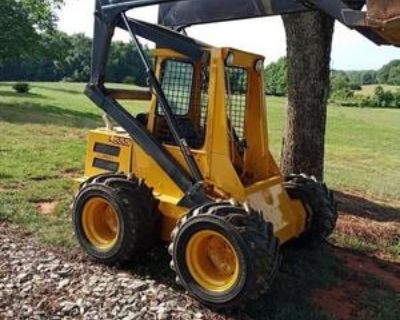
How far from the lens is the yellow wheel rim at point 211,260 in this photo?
209 inches

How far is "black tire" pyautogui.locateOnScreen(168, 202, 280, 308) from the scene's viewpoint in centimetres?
499

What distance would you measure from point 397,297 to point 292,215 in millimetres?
1352

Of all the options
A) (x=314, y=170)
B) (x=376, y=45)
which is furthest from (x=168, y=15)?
(x=314, y=170)

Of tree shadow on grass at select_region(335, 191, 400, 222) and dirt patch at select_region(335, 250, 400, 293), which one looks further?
tree shadow on grass at select_region(335, 191, 400, 222)

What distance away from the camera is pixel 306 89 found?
28.5 ft

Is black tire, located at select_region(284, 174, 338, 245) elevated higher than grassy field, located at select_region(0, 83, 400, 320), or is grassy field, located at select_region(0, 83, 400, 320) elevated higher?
black tire, located at select_region(284, 174, 338, 245)

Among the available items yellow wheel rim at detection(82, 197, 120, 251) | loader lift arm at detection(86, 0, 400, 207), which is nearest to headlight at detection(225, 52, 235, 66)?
loader lift arm at detection(86, 0, 400, 207)

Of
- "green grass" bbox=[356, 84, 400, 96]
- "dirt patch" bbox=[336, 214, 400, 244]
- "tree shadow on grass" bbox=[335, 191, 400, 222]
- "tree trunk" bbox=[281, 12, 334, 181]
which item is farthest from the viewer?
"green grass" bbox=[356, 84, 400, 96]

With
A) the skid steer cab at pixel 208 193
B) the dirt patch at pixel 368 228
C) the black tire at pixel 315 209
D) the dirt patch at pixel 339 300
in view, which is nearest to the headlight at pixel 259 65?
the skid steer cab at pixel 208 193

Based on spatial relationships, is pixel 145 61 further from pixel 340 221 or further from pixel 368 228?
pixel 368 228

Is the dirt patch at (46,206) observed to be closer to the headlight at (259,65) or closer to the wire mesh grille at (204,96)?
the wire mesh grille at (204,96)

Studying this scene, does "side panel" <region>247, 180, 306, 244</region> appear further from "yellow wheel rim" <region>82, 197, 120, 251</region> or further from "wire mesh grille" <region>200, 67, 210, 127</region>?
"yellow wheel rim" <region>82, 197, 120, 251</region>

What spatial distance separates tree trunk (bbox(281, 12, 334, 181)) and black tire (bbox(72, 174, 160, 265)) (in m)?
3.53

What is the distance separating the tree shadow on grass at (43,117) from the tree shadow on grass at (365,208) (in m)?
12.1
